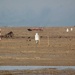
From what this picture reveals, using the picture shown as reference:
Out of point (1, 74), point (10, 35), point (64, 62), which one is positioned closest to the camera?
point (1, 74)

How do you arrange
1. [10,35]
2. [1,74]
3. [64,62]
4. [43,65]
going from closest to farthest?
[1,74] < [43,65] < [64,62] < [10,35]

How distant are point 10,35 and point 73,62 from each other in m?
30.8

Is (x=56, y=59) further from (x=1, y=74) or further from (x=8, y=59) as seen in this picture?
(x=1, y=74)

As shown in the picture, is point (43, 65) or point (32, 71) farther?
point (43, 65)

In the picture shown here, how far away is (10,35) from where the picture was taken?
52.8 meters

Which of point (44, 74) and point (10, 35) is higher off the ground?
point (10, 35)

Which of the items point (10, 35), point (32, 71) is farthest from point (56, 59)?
point (10, 35)

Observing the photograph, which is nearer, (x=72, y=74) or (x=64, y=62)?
(x=72, y=74)

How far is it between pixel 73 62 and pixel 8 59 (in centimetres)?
375

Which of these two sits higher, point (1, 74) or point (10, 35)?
point (10, 35)

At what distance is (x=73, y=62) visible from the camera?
22.6 m

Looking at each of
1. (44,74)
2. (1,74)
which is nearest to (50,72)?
(44,74)

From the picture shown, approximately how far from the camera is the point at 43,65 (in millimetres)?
21047

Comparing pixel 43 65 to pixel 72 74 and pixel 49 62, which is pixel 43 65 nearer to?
pixel 49 62
